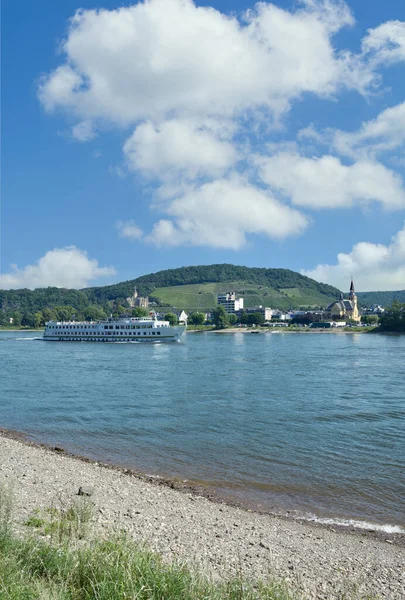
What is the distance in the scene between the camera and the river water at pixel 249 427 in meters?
14.7

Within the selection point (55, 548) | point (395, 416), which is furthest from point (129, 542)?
point (395, 416)

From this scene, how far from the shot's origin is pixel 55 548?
7309 mm

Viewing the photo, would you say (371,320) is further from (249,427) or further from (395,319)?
(249,427)

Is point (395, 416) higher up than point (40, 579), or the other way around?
point (40, 579)

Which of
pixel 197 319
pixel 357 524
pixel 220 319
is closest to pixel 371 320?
pixel 220 319

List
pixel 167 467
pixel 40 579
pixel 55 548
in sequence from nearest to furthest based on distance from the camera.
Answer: pixel 40 579 < pixel 55 548 < pixel 167 467

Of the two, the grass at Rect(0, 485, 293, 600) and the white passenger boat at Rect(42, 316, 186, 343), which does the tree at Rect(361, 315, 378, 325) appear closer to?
the white passenger boat at Rect(42, 316, 186, 343)

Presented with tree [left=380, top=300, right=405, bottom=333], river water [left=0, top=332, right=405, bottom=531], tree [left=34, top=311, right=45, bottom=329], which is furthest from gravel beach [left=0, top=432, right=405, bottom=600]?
tree [left=34, top=311, right=45, bottom=329]

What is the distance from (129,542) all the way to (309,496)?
314 inches

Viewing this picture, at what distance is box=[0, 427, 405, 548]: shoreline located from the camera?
1173 cm

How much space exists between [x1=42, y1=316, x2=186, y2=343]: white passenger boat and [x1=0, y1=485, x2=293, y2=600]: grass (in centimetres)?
7912

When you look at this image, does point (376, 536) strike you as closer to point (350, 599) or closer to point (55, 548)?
point (350, 599)

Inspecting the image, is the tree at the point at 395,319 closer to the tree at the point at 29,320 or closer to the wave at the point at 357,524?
the wave at the point at 357,524

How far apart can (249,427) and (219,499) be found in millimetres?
9142
